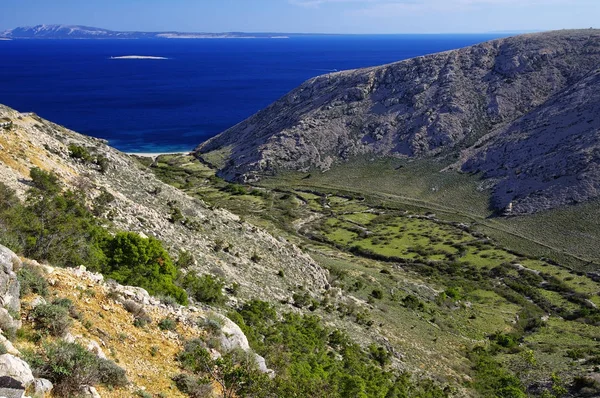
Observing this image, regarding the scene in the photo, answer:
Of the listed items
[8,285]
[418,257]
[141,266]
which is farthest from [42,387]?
[418,257]

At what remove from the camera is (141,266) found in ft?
74.0

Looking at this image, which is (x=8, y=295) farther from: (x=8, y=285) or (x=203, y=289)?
(x=203, y=289)

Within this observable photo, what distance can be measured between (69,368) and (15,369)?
141 centimetres

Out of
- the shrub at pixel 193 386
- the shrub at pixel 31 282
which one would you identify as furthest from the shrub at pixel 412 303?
the shrub at pixel 31 282

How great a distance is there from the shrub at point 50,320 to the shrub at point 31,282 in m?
1.02

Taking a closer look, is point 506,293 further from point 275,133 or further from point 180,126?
point 180,126

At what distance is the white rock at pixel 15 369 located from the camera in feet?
31.3

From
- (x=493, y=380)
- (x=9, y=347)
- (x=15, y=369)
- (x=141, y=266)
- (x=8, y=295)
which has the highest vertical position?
(x=8, y=295)

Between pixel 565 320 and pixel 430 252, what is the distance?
23201 mm

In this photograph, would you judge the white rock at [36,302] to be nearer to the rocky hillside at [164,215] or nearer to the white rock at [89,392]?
the white rock at [89,392]

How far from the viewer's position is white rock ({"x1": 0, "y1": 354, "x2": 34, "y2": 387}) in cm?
955

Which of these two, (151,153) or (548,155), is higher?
(548,155)

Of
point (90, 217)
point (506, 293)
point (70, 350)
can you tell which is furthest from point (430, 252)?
point (70, 350)

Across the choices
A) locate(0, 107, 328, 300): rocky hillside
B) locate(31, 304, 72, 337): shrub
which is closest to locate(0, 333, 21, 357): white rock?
locate(31, 304, 72, 337): shrub
